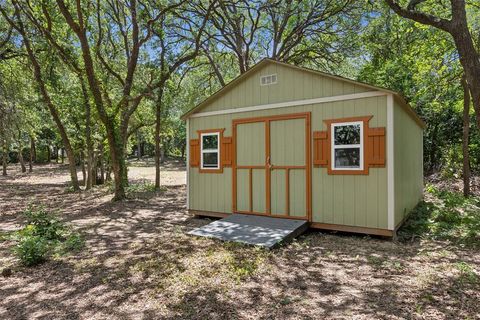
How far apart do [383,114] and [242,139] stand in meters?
2.89

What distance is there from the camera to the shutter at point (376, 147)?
17.5ft

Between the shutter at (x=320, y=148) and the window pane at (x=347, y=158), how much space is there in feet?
0.71

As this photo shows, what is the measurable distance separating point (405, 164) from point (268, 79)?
3360 mm

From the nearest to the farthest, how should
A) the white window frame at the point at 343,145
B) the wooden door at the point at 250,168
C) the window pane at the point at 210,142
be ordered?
the white window frame at the point at 343,145, the wooden door at the point at 250,168, the window pane at the point at 210,142

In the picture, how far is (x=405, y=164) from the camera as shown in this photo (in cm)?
648

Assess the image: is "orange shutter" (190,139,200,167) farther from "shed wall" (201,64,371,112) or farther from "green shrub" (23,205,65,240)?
"green shrub" (23,205,65,240)

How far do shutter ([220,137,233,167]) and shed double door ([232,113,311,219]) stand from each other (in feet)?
0.42

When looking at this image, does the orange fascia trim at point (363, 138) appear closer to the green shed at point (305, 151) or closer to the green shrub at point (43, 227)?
the green shed at point (305, 151)

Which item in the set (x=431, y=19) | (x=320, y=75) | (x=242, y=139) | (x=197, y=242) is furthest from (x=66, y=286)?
(x=431, y=19)

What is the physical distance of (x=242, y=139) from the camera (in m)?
6.90

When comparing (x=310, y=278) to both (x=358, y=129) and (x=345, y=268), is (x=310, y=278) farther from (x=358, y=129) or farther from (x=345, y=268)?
(x=358, y=129)

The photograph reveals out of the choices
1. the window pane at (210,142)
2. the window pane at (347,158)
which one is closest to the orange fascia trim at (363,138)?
the window pane at (347,158)

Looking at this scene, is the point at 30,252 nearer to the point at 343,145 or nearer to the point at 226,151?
the point at 226,151

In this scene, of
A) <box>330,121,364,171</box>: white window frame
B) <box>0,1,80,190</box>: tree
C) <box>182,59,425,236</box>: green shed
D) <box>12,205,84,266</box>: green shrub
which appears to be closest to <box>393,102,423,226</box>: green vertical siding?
<box>182,59,425,236</box>: green shed
